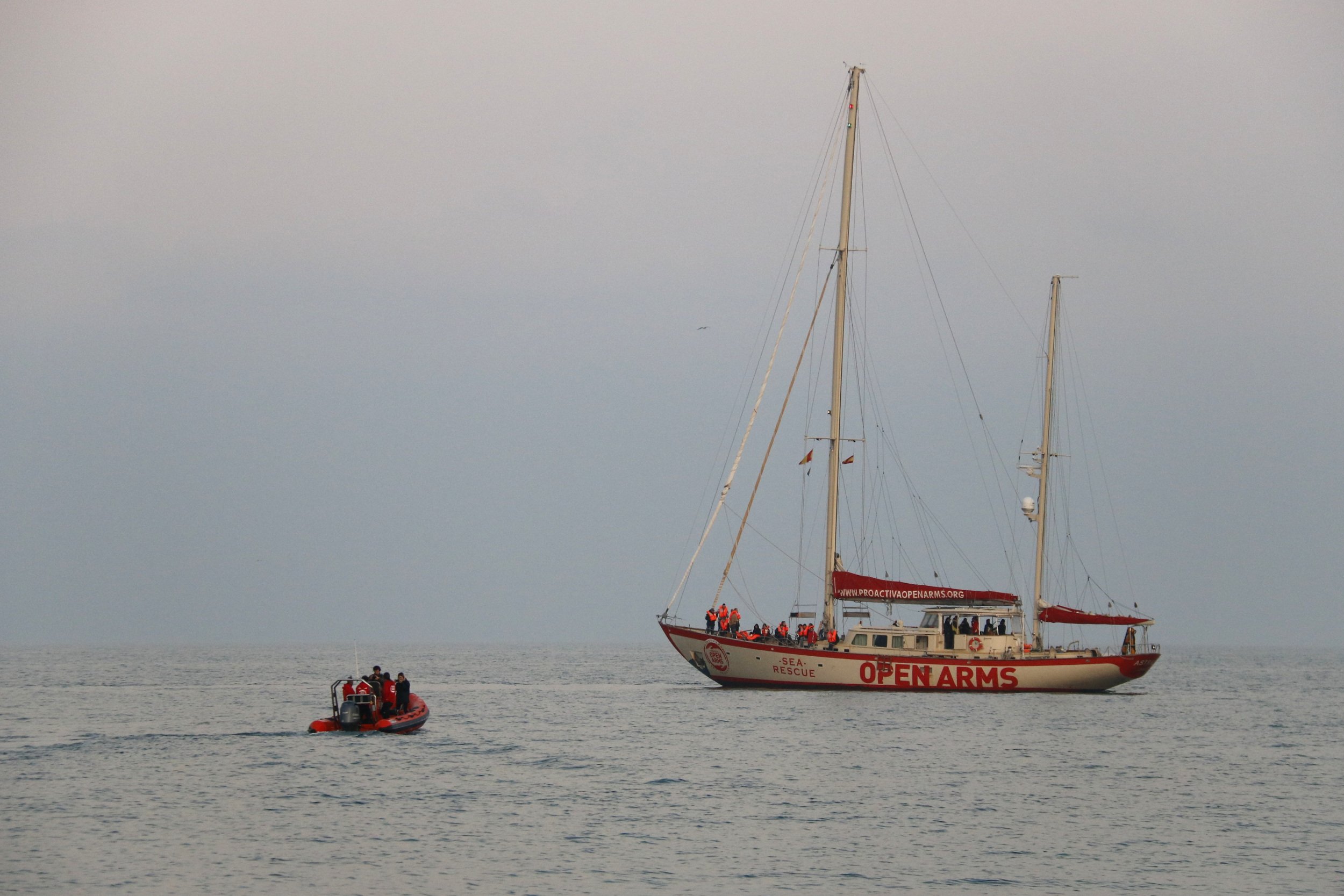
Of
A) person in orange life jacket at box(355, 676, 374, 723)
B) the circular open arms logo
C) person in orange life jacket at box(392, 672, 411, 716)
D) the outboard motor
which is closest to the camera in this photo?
the outboard motor

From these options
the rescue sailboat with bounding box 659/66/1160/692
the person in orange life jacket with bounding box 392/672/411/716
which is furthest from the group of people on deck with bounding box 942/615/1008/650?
the person in orange life jacket with bounding box 392/672/411/716

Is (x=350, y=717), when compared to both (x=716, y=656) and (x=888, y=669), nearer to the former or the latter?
(x=716, y=656)

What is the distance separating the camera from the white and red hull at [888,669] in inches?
2176

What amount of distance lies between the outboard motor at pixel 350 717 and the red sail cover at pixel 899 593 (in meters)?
22.0

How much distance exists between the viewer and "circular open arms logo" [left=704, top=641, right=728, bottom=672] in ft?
187

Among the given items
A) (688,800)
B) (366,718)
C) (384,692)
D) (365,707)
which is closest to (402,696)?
(384,692)

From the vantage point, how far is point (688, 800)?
3478 centimetres

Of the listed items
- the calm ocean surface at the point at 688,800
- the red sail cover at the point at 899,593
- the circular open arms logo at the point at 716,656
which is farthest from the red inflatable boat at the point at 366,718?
the red sail cover at the point at 899,593

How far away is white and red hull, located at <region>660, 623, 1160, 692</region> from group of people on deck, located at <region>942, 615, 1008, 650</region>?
816mm

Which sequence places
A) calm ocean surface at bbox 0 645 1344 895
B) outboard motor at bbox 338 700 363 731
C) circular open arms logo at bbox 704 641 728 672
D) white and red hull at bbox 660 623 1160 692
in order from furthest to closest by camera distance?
circular open arms logo at bbox 704 641 728 672 < white and red hull at bbox 660 623 1160 692 < outboard motor at bbox 338 700 363 731 < calm ocean surface at bbox 0 645 1344 895

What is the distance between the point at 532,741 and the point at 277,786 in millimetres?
12809

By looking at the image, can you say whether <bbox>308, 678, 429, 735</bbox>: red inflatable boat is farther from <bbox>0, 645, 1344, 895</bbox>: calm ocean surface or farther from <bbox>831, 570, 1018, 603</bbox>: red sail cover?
<bbox>831, 570, 1018, 603</bbox>: red sail cover

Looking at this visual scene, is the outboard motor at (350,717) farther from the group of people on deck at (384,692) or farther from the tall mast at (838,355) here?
the tall mast at (838,355)

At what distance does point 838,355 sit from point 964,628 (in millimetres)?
13146
